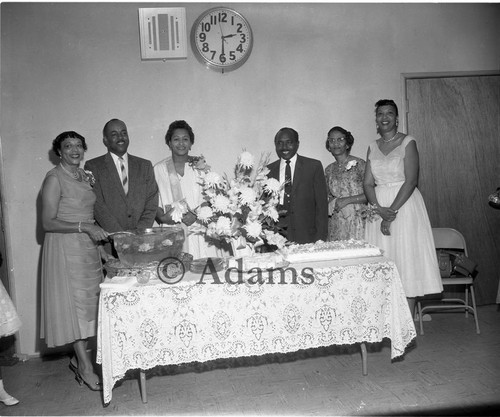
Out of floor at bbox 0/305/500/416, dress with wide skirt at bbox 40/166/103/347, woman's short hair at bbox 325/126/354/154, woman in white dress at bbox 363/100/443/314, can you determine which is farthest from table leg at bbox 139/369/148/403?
woman's short hair at bbox 325/126/354/154

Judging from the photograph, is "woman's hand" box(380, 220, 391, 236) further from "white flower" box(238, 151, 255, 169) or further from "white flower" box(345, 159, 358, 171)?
"white flower" box(238, 151, 255, 169)

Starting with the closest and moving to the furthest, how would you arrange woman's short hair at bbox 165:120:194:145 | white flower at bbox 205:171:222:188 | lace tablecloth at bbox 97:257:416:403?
1. lace tablecloth at bbox 97:257:416:403
2. white flower at bbox 205:171:222:188
3. woman's short hair at bbox 165:120:194:145

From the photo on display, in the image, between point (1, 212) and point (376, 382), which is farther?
point (1, 212)

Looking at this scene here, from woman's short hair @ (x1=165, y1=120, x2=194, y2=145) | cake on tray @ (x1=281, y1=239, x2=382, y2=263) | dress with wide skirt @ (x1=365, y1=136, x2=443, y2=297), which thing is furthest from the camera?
woman's short hair @ (x1=165, y1=120, x2=194, y2=145)

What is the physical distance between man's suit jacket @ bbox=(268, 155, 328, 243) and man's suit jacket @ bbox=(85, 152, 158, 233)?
1269 millimetres

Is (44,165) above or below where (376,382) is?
above

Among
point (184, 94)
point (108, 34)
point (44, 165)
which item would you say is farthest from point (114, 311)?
point (108, 34)

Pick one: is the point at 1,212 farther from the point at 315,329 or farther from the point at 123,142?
the point at 315,329

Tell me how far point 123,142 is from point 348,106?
2394mm

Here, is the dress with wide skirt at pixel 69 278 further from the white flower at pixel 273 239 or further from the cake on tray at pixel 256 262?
the white flower at pixel 273 239

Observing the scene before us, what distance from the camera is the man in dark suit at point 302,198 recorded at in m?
4.37

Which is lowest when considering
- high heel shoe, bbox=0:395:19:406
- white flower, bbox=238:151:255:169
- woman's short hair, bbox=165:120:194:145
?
high heel shoe, bbox=0:395:19:406

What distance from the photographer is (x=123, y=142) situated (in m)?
4.22

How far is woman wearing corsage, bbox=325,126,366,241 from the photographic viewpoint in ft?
14.9
